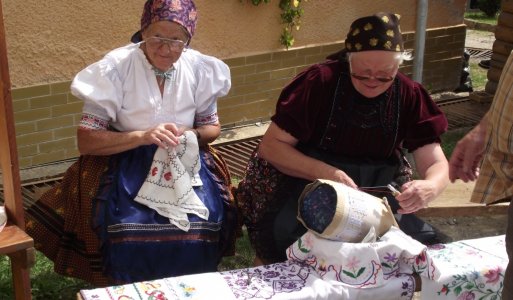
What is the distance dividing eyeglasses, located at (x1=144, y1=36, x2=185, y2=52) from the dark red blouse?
504 mm

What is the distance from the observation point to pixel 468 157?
8.85 feet

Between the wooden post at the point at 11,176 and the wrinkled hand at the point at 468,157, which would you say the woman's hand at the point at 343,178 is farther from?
the wooden post at the point at 11,176

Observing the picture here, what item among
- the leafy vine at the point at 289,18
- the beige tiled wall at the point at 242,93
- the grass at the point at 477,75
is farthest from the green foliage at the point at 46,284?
the grass at the point at 477,75

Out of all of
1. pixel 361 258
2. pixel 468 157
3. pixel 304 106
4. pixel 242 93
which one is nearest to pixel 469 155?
pixel 468 157

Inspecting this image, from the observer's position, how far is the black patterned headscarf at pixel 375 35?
3.03m

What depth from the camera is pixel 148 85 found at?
10.5 ft

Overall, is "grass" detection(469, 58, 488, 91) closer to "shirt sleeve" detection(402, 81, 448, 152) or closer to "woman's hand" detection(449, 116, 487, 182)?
"shirt sleeve" detection(402, 81, 448, 152)

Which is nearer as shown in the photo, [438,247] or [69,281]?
[438,247]

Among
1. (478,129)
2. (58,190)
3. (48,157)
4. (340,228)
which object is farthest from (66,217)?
(48,157)

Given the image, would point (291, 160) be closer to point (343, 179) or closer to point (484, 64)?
point (343, 179)

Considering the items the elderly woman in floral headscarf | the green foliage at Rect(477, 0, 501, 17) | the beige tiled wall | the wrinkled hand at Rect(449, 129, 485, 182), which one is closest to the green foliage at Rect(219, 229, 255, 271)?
the elderly woman in floral headscarf

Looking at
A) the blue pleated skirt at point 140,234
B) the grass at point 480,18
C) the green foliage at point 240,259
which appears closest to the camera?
the blue pleated skirt at point 140,234

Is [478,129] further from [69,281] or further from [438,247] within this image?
[69,281]

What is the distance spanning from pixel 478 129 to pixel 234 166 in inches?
116
